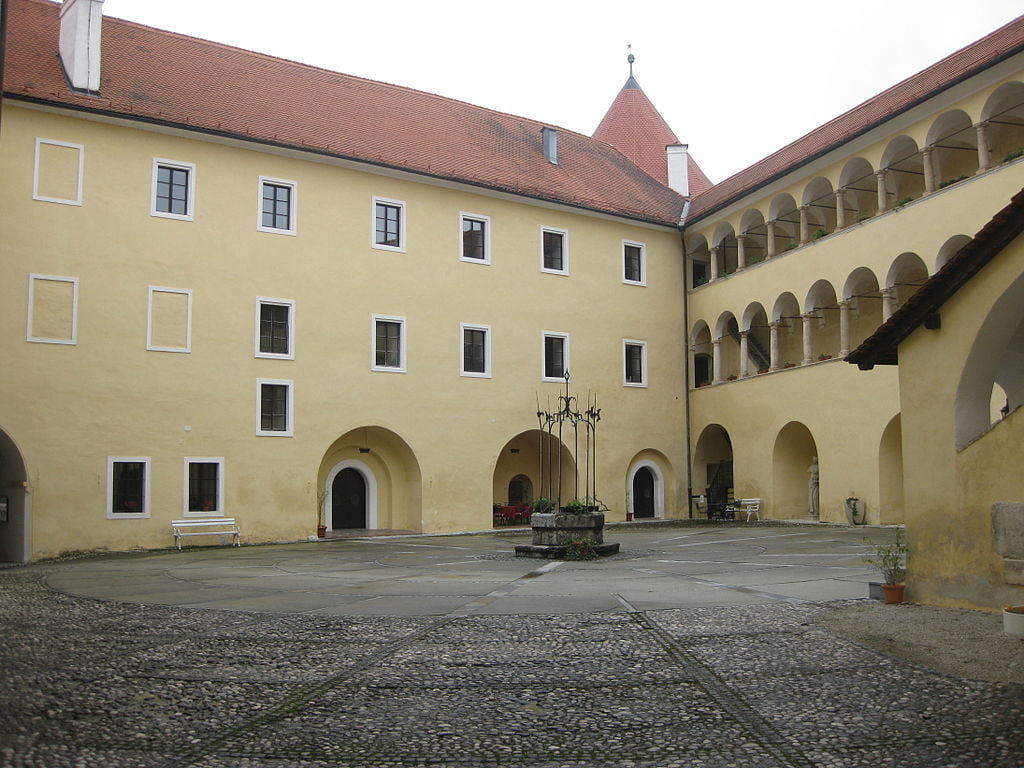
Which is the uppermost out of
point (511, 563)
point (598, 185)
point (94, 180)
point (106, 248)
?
point (598, 185)

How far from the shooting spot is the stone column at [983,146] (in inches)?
858

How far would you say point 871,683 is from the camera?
656cm

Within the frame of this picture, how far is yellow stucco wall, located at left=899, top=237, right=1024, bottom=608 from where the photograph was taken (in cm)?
893

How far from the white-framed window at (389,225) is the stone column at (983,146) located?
47.7ft

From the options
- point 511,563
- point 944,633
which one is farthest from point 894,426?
point 944,633

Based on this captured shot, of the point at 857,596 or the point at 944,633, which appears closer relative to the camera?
the point at 944,633

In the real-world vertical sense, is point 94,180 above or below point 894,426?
above

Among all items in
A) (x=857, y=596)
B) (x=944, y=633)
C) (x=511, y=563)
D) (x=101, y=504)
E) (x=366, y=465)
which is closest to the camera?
(x=944, y=633)

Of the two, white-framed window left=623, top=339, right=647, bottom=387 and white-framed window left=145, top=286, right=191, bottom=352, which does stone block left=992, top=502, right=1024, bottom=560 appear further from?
white-framed window left=623, top=339, right=647, bottom=387

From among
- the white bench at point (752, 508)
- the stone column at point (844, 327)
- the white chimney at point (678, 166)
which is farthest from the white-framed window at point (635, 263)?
the white bench at point (752, 508)

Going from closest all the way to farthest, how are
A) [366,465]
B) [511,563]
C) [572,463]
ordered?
[511,563]
[366,465]
[572,463]

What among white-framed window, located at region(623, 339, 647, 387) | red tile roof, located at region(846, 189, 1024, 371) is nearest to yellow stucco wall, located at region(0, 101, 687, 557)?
white-framed window, located at region(623, 339, 647, 387)

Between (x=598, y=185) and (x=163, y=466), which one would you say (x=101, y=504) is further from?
(x=598, y=185)

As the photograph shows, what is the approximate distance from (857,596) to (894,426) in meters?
14.7
